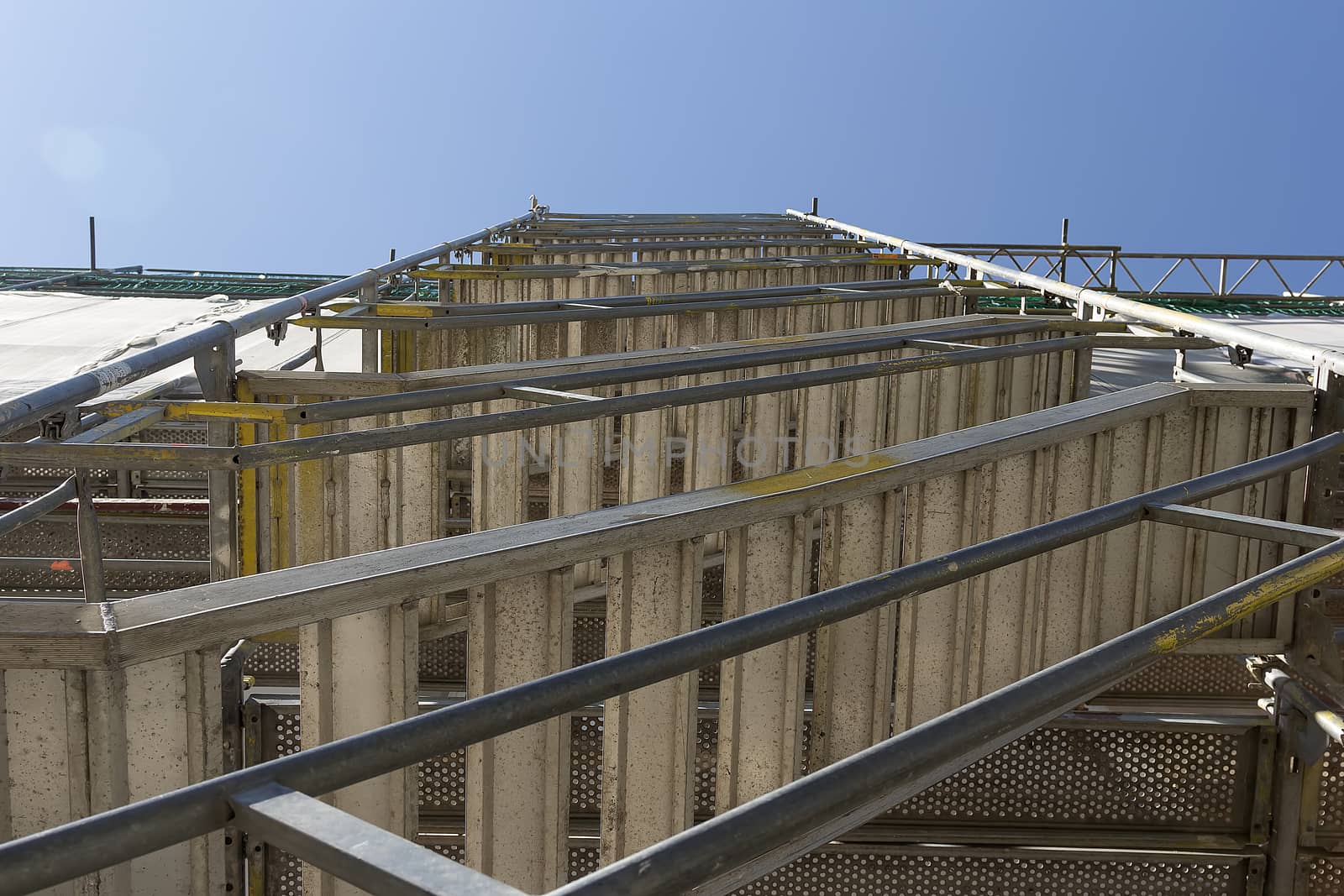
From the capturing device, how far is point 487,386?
4.41 m

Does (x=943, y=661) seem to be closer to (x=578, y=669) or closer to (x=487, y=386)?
(x=487, y=386)

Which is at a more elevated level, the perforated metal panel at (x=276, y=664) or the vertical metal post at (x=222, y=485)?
the vertical metal post at (x=222, y=485)

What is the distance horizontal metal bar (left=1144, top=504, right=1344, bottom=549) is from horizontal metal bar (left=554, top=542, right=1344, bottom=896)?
43 cm

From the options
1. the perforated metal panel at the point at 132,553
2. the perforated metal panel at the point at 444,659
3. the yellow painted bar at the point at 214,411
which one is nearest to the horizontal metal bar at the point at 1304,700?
the perforated metal panel at the point at 444,659

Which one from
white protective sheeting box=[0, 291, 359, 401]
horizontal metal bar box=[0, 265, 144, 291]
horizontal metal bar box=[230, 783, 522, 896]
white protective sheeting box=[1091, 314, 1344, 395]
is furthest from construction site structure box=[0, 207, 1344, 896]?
horizontal metal bar box=[0, 265, 144, 291]

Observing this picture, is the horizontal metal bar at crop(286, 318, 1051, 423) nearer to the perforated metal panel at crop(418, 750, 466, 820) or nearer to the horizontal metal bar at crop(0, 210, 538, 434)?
the horizontal metal bar at crop(0, 210, 538, 434)

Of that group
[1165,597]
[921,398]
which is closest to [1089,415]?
[1165,597]

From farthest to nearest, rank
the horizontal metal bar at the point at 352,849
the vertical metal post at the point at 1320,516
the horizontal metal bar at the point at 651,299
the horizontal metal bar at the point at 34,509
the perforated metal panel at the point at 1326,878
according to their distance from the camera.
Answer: the horizontal metal bar at the point at 651,299 < the perforated metal panel at the point at 1326,878 < the vertical metal post at the point at 1320,516 < the horizontal metal bar at the point at 34,509 < the horizontal metal bar at the point at 352,849

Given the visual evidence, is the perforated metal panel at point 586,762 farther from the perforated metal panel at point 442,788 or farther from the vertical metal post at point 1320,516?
the vertical metal post at point 1320,516

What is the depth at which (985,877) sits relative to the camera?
5.19m

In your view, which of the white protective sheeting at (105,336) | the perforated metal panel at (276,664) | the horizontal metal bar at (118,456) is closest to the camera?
the horizontal metal bar at (118,456)

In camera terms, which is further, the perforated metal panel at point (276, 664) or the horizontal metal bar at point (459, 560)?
the perforated metal panel at point (276, 664)

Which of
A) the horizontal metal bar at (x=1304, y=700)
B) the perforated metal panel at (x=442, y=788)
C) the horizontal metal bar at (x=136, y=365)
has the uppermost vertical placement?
the horizontal metal bar at (x=136, y=365)

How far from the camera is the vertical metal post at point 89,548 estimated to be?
394 cm
